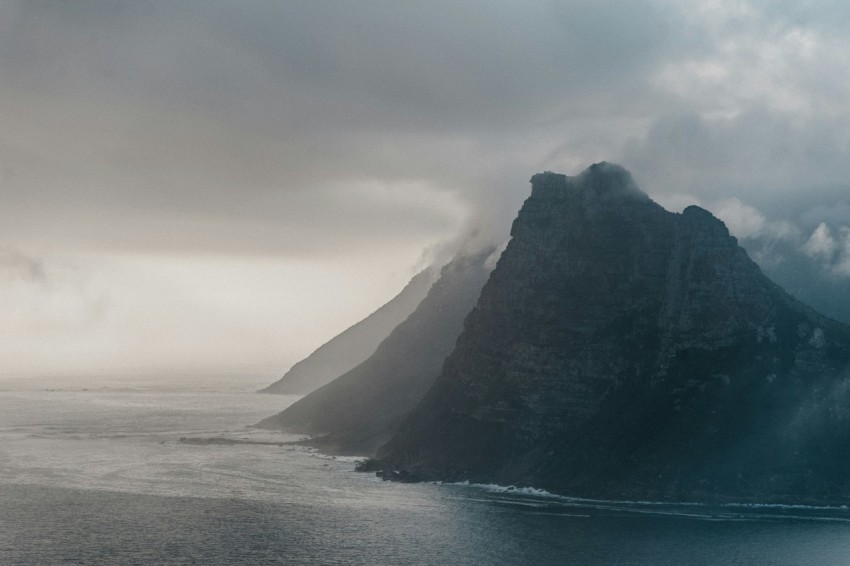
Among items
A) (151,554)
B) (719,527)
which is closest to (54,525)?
(151,554)

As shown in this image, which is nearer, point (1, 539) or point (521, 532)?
point (1, 539)

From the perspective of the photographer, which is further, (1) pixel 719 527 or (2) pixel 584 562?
(1) pixel 719 527

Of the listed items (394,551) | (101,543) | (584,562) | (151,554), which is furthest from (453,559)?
(101,543)

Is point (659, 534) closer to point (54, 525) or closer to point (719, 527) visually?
point (719, 527)

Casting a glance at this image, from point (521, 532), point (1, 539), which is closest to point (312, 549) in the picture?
point (521, 532)

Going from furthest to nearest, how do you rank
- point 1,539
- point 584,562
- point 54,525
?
point 54,525 → point 1,539 → point 584,562

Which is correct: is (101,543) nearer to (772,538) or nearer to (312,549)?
(312,549)

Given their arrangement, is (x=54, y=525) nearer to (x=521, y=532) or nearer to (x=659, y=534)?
(x=521, y=532)

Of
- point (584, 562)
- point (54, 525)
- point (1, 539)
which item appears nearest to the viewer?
point (584, 562)
